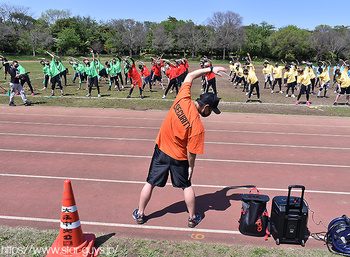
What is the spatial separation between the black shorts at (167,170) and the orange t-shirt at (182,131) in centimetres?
8

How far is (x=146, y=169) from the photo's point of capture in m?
7.10

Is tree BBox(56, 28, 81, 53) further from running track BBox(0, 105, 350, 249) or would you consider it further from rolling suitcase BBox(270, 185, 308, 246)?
rolling suitcase BBox(270, 185, 308, 246)

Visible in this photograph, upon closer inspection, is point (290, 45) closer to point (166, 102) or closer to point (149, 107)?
point (166, 102)

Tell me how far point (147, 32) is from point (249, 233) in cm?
7636

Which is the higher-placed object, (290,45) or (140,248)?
(290,45)

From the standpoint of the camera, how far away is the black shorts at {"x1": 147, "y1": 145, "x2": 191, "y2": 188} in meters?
4.25

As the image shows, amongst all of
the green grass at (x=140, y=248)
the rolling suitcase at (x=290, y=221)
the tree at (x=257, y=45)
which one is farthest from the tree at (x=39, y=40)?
the rolling suitcase at (x=290, y=221)

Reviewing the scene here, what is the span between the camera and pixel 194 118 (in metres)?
4.05

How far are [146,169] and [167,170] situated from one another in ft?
9.44

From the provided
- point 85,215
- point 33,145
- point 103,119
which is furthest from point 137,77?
point 85,215

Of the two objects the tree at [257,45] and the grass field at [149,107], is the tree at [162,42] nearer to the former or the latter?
the tree at [257,45]

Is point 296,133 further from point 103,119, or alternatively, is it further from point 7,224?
point 7,224

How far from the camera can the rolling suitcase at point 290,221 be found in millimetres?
4137

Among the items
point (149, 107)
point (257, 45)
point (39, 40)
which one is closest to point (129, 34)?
point (39, 40)
